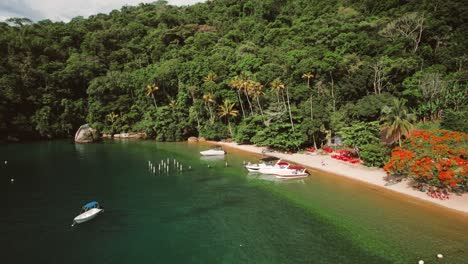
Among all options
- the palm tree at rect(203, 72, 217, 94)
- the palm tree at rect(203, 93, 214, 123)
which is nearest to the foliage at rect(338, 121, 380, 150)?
the palm tree at rect(203, 93, 214, 123)

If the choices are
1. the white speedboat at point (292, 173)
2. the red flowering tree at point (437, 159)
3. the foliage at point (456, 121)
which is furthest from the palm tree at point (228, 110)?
the red flowering tree at point (437, 159)

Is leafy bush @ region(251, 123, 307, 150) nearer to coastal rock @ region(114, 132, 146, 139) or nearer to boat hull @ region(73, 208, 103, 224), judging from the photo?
boat hull @ region(73, 208, 103, 224)

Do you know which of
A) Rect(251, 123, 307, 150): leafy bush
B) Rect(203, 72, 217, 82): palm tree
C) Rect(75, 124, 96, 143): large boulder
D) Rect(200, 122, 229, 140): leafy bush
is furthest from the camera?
Rect(203, 72, 217, 82): palm tree

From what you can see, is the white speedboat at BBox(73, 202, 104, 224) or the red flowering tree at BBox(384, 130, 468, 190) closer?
the white speedboat at BBox(73, 202, 104, 224)

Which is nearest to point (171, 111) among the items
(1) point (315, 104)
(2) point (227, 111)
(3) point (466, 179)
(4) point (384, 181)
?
(2) point (227, 111)

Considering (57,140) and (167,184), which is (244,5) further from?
(167,184)

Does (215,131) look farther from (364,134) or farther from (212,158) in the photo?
(364,134)
